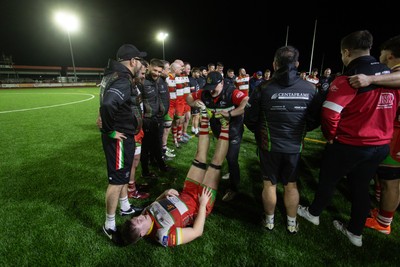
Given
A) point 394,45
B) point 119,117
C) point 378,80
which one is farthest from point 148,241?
point 394,45

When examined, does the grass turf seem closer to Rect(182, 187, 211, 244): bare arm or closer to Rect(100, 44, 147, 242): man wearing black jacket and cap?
Rect(182, 187, 211, 244): bare arm

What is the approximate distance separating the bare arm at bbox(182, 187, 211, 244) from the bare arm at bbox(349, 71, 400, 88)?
209cm

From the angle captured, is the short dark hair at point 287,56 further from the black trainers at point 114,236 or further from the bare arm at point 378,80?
the black trainers at point 114,236

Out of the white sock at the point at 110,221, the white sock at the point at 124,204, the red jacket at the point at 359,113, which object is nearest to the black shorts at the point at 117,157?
the white sock at the point at 110,221

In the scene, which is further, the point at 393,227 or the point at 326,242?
the point at 393,227

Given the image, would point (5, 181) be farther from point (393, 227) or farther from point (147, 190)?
point (393, 227)

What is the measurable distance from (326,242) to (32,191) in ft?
16.0

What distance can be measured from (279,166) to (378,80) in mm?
1325

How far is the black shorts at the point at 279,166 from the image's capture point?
2584mm

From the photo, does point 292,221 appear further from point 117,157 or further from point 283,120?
point 117,157

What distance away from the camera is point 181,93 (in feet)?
23.5

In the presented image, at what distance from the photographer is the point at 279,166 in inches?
106

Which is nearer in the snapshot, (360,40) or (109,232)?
(360,40)

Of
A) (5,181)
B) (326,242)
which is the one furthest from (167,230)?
(5,181)
